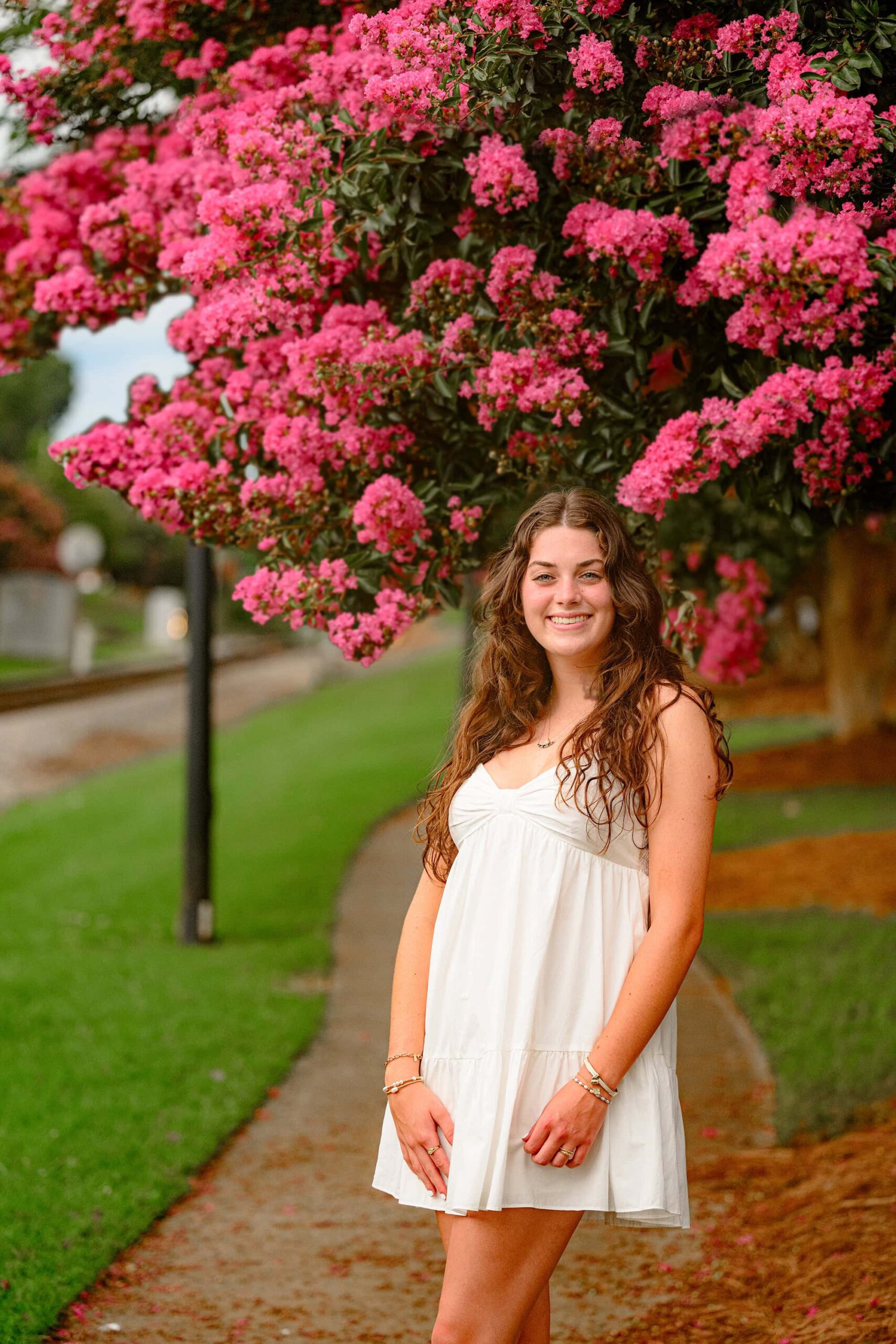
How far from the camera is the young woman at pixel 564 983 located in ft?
8.10

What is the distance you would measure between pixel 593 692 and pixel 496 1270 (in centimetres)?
107

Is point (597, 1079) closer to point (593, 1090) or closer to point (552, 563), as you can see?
point (593, 1090)

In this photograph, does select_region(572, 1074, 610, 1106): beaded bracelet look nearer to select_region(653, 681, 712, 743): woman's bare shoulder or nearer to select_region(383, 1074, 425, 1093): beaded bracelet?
select_region(383, 1074, 425, 1093): beaded bracelet

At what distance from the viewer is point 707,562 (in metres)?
5.70

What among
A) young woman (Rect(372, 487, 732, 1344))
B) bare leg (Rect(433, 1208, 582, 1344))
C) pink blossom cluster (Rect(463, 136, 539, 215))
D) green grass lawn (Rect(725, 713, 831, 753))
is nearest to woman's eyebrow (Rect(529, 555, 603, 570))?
young woman (Rect(372, 487, 732, 1344))

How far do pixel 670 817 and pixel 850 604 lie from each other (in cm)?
1534

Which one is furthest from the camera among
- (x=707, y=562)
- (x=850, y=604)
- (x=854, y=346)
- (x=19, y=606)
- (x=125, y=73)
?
(x=19, y=606)

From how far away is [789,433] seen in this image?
3.28 m

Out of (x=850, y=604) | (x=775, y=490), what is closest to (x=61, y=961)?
(x=775, y=490)

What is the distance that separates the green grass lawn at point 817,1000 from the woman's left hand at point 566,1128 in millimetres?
3089

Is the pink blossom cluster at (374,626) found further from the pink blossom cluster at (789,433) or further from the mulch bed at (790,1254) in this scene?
the mulch bed at (790,1254)

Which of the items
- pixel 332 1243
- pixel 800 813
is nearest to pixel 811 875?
pixel 800 813

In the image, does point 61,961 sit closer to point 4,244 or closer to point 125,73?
point 4,244

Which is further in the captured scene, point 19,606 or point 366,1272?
point 19,606
